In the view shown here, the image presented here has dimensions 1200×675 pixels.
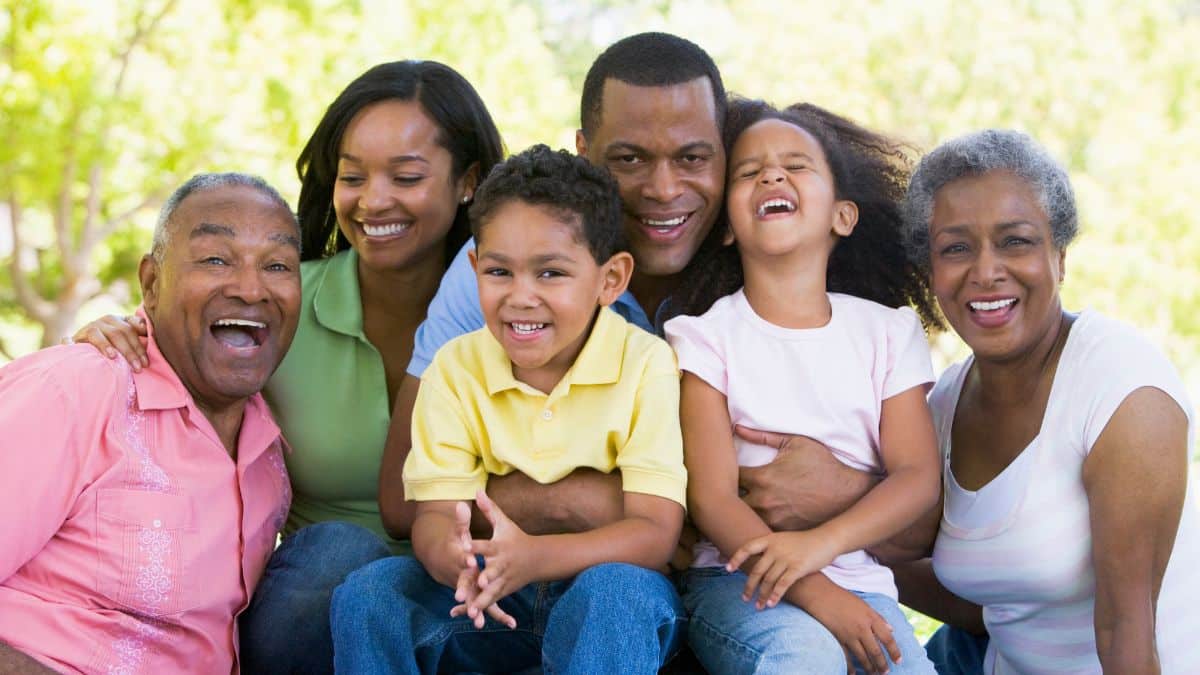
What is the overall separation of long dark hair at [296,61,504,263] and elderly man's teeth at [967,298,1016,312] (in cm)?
164

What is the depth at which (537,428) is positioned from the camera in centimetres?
309

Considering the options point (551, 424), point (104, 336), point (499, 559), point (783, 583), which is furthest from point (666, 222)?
point (104, 336)

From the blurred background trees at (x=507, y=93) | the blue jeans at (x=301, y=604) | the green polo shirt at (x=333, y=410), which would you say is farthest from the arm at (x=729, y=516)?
the blurred background trees at (x=507, y=93)

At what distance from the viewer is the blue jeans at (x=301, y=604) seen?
3262mm

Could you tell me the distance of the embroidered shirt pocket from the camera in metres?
2.94

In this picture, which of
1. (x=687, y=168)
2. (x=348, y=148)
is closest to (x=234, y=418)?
(x=348, y=148)

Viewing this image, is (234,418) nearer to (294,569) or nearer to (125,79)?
(294,569)

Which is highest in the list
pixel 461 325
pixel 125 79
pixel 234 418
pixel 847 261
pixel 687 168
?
pixel 125 79

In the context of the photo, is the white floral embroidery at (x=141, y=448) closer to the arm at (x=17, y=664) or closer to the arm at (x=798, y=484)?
the arm at (x=17, y=664)

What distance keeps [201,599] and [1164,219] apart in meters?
9.34

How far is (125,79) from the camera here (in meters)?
10.2

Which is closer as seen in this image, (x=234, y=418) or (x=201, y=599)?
(x=201, y=599)

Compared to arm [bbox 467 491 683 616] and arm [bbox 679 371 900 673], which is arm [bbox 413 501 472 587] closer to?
arm [bbox 467 491 683 616]

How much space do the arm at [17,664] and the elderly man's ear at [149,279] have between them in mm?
932
